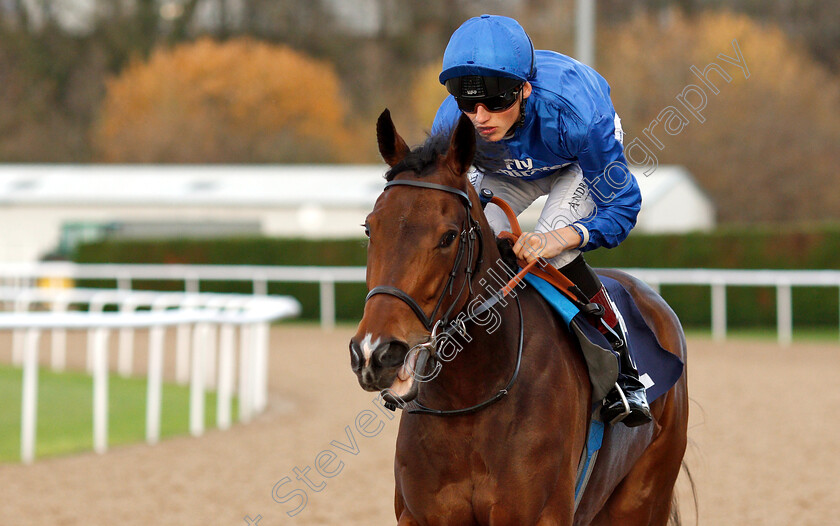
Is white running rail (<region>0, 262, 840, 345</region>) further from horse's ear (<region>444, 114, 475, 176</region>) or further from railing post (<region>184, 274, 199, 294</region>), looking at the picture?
horse's ear (<region>444, 114, 475, 176</region>)

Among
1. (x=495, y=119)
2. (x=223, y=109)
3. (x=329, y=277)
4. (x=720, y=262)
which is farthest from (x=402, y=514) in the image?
(x=223, y=109)

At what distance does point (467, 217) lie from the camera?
8.48 ft

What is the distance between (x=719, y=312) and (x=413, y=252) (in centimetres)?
1266

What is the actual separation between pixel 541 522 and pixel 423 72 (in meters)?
29.1

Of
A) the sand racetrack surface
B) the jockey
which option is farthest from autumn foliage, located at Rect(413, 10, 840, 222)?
the jockey

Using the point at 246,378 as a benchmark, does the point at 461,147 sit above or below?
above

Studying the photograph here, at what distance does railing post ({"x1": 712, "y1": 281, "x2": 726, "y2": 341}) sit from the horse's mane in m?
11.6

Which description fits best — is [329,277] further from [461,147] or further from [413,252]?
[413,252]

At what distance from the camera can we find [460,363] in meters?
2.75

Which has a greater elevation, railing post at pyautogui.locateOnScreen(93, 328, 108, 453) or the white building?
railing post at pyautogui.locateOnScreen(93, 328, 108, 453)

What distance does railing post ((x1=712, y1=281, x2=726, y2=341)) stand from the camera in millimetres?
14039

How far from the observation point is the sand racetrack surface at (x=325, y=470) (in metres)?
5.34

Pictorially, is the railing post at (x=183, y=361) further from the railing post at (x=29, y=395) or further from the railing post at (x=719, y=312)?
the railing post at (x=719, y=312)

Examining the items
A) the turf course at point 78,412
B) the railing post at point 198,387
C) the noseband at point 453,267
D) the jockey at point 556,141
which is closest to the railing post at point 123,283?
the turf course at point 78,412
